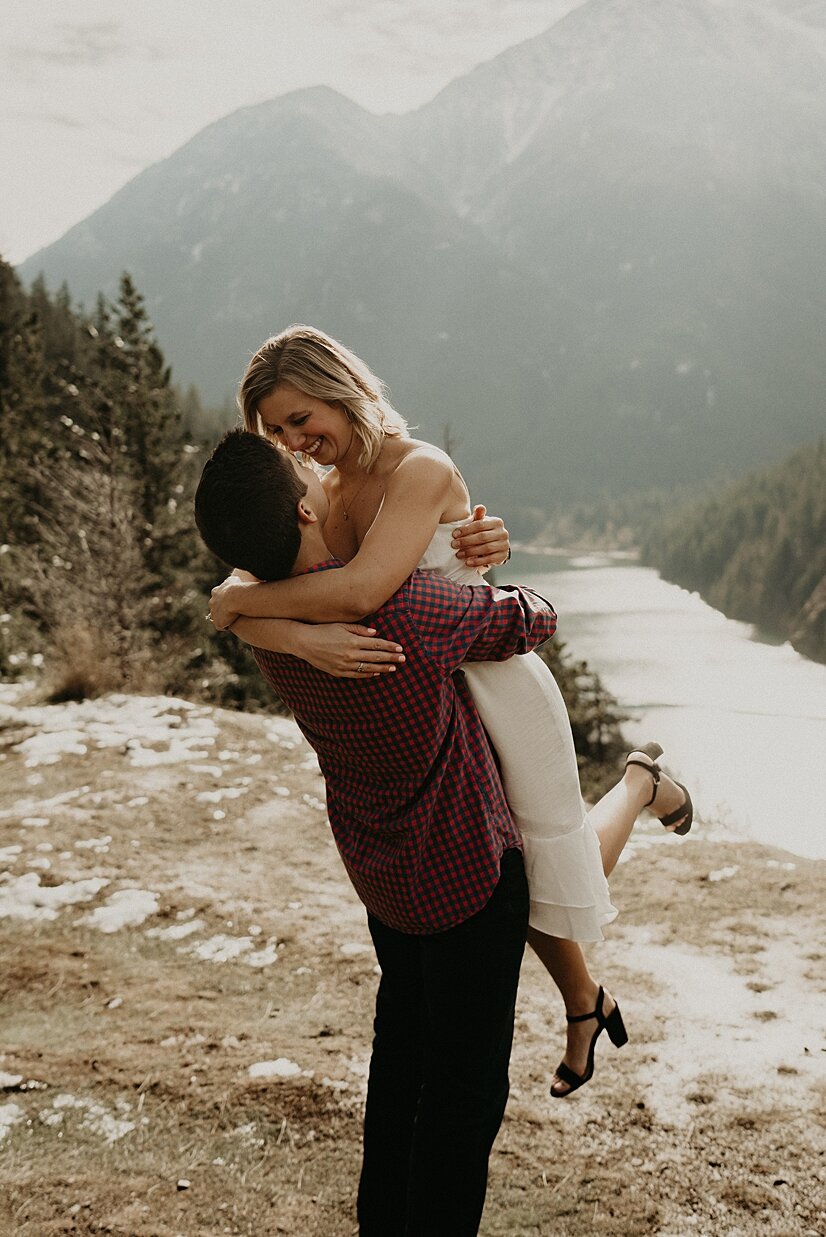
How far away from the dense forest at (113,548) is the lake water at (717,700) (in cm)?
406

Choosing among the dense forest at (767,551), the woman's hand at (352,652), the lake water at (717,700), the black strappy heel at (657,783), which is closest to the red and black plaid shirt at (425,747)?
the woman's hand at (352,652)

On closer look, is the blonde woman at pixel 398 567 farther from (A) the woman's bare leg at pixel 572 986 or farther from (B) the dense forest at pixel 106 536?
(B) the dense forest at pixel 106 536

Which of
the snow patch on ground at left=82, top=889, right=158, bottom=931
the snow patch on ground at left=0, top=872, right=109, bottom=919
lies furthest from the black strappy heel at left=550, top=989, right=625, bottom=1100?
the snow patch on ground at left=0, top=872, right=109, bottom=919

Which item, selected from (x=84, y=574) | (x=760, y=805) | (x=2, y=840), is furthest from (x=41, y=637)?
(x=760, y=805)

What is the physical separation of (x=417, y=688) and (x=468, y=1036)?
0.80m

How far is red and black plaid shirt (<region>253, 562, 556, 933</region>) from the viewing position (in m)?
1.91

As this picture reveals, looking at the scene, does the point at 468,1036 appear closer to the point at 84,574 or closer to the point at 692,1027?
the point at 692,1027

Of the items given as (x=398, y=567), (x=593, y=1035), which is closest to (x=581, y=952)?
(x=593, y=1035)

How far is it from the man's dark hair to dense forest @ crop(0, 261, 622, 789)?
8.50 meters

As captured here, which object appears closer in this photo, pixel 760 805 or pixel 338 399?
pixel 338 399

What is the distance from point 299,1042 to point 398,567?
2.30m

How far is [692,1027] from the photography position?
139 inches

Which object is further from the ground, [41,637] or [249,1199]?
[249,1199]

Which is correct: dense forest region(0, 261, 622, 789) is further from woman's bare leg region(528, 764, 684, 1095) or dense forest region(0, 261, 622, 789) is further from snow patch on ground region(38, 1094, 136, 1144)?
woman's bare leg region(528, 764, 684, 1095)
